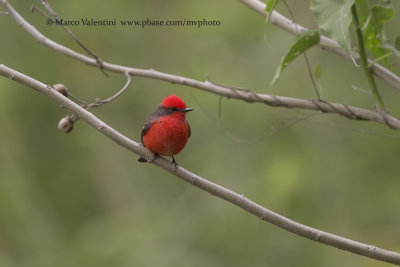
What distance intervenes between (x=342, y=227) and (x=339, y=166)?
68 centimetres

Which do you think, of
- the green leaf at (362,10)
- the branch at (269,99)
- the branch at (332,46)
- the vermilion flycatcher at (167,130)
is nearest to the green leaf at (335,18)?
the green leaf at (362,10)

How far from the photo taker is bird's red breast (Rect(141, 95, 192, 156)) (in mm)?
4715

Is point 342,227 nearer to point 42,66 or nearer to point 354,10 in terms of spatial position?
point 354,10

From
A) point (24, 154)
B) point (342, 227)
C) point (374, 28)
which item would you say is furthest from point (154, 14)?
point (374, 28)

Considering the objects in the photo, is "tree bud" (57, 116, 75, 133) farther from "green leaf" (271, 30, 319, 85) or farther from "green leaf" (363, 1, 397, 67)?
"green leaf" (363, 1, 397, 67)

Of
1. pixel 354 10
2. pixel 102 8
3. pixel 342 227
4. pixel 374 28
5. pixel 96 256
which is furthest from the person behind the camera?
pixel 102 8

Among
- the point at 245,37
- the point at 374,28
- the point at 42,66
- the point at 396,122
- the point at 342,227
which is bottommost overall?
the point at 342,227

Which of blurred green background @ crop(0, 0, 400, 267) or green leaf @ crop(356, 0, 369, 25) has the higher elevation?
green leaf @ crop(356, 0, 369, 25)

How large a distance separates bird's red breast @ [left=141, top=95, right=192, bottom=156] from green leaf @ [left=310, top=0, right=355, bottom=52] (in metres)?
1.50

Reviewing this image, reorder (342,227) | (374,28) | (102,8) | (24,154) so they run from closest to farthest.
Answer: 1. (374,28)
2. (342,227)
3. (102,8)
4. (24,154)

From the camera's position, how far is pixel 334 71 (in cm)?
725

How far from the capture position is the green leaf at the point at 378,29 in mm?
3887

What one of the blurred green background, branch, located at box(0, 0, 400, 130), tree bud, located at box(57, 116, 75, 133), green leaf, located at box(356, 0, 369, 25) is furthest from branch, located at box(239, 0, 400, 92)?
tree bud, located at box(57, 116, 75, 133)

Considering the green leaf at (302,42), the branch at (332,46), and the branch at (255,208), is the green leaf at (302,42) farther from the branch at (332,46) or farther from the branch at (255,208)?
the branch at (255,208)
